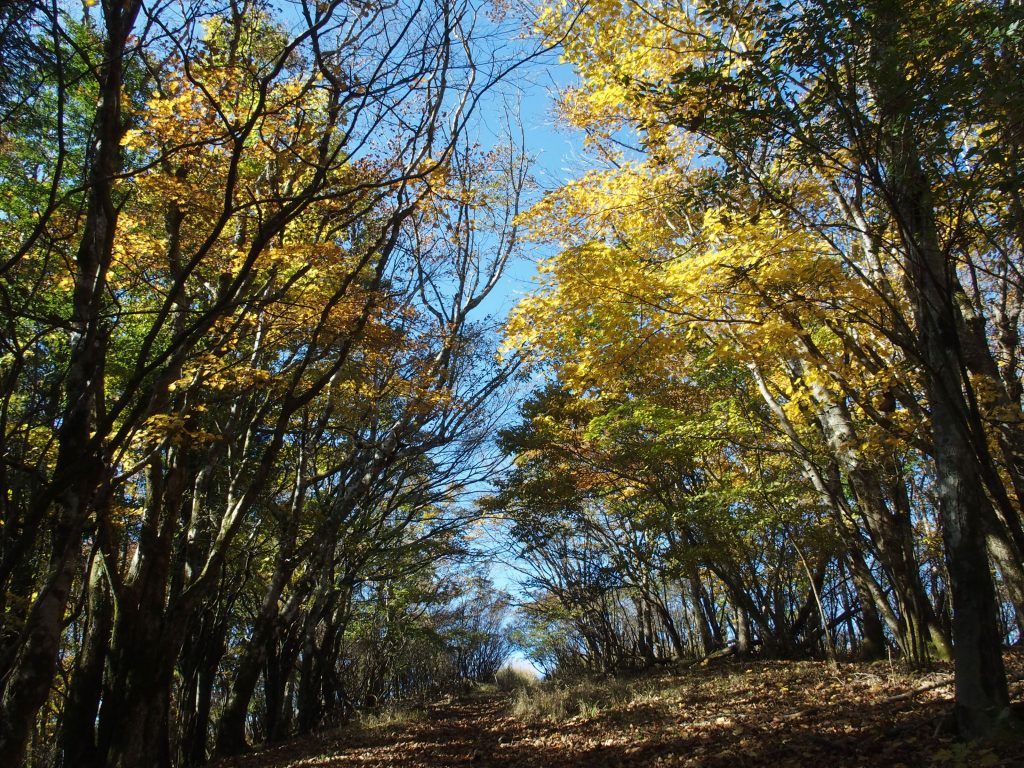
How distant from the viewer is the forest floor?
4.39 meters

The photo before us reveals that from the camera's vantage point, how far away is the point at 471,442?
41.3ft

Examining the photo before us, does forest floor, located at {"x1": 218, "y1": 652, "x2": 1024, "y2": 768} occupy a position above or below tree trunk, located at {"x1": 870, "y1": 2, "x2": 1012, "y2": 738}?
below

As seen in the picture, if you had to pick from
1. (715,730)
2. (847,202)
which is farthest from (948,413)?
(715,730)

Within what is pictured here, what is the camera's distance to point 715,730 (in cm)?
586

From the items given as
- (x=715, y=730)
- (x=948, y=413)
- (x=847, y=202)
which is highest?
(x=847, y=202)

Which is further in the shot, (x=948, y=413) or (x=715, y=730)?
(x=715, y=730)

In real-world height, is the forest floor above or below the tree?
below

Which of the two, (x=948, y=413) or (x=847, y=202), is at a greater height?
(x=847, y=202)

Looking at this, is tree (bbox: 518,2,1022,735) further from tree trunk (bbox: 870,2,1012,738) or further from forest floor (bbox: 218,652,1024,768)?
forest floor (bbox: 218,652,1024,768)

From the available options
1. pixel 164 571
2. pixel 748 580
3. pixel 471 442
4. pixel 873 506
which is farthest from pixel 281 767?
pixel 748 580

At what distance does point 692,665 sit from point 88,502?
44.5 feet

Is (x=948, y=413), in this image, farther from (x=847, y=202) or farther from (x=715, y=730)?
(x=715, y=730)

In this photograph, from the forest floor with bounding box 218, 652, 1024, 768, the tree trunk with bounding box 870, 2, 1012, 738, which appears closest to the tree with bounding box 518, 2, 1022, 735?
the tree trunk with bounding box 870, 2, 1012, 738

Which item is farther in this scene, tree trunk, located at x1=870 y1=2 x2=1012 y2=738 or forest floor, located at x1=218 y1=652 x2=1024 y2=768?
forest floor, located at x1=218 y1=652 x2=1024 y2=768
